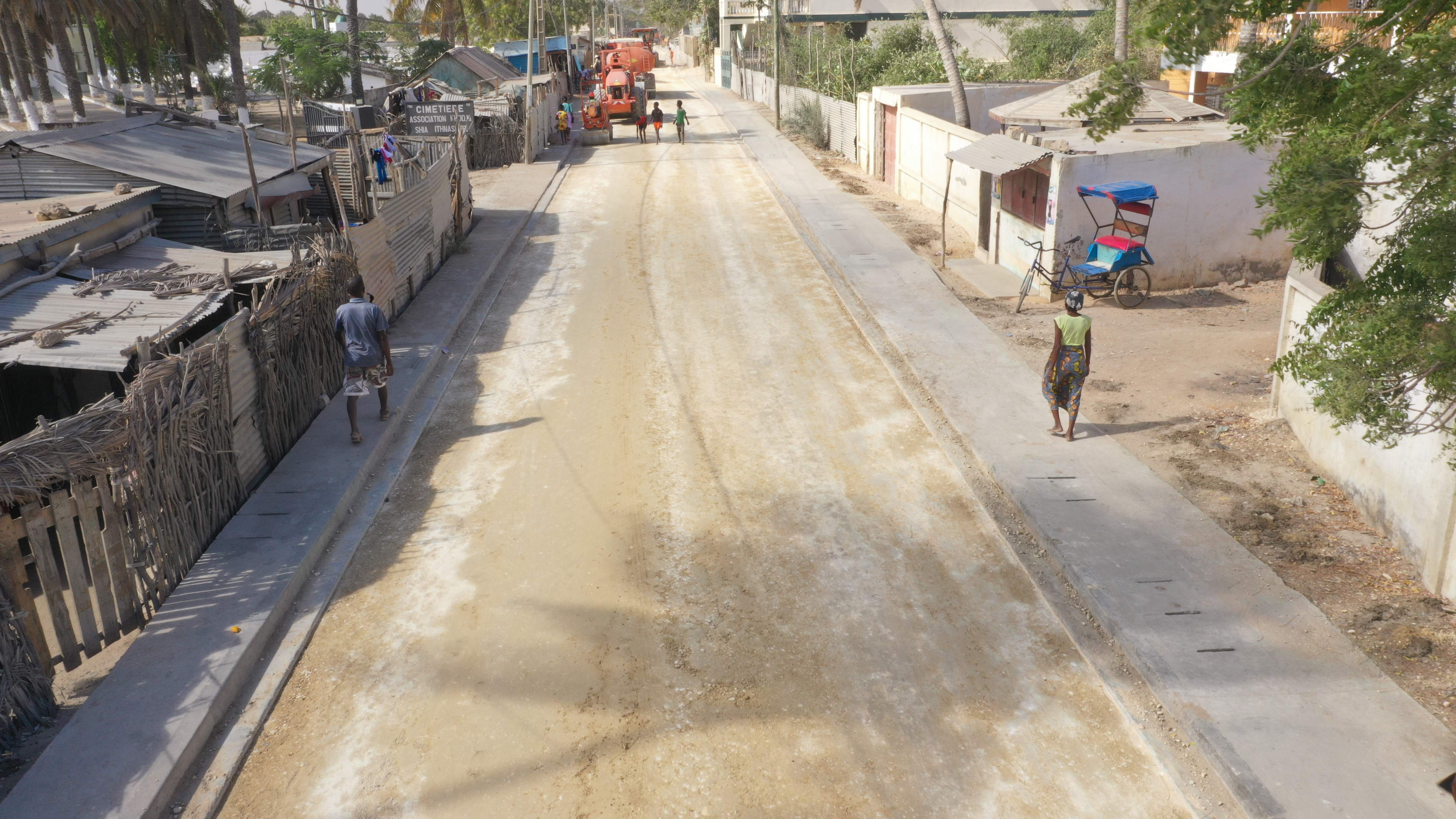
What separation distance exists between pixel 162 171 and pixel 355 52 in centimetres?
2645

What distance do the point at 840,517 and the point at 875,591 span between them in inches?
49.1

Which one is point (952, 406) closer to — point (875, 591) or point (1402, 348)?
point (875, 591)

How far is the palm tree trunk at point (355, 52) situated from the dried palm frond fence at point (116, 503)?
98.1 feet

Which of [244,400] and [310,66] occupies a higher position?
[310,66]

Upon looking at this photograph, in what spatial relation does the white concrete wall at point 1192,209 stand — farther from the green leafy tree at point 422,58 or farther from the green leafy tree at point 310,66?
the green leafy tree at point 422,58

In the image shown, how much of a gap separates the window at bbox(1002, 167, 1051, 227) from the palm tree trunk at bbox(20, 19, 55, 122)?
21.2 metres

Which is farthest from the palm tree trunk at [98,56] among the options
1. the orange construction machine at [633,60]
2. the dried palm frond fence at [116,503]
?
the dried palm frond fence at [116,503]

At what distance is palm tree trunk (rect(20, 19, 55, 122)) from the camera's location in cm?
2598

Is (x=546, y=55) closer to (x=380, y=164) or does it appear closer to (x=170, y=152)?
(x=380, y=164)

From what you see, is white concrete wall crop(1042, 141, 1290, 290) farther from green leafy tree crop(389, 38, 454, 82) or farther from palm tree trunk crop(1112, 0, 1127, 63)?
green leafy tree crop(389, 38, 454, 82)

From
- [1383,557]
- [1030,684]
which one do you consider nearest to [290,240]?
[1030,684]

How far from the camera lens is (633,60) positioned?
59.9 metres

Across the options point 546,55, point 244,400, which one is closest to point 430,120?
point 244,400

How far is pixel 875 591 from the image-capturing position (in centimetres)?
748
